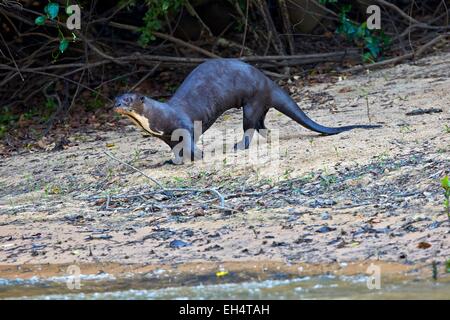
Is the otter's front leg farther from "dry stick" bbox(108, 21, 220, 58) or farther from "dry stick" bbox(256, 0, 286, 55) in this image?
"dry stick" bbox(256, 0, 286, 55)

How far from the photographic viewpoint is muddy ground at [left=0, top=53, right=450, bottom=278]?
5387mm

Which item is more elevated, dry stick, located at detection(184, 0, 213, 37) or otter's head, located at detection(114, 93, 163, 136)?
dry stick, located at detection(184, 0, 213, 37)

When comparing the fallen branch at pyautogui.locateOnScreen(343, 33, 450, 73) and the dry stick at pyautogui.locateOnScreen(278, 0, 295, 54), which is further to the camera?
the dry stick at pyautogui.locateOnScreen(278, 0, 295, 54)

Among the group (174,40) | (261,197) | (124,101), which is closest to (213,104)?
(124,101)

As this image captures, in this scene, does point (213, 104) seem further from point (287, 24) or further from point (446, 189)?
point (287, 24)

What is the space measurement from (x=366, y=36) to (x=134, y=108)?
3.36m

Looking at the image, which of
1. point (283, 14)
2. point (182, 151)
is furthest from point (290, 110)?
point (283, 14)

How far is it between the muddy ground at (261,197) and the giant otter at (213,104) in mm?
194

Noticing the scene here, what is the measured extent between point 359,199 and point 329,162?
2.72ft

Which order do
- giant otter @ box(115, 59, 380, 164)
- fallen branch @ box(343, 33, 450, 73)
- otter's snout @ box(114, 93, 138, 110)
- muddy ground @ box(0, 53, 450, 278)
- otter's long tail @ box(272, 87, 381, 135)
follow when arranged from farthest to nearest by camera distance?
fallen branch @ box(343, 33, 450, 73) → otter's long tail @ box(272, 87, 381, 135) → giant otter @ box(115, 59, 380, 164) → otter's snout @ box(114, 93, 138, 110) → muddy ground @ box(0, 53, 450, 278)

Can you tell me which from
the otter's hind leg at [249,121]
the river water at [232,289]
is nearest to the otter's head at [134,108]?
the otter's hind leg at [249,121]

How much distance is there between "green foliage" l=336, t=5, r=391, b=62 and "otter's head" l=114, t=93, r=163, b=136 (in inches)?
120

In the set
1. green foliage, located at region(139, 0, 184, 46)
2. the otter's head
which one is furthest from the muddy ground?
green foliage, located at region(139, 0, 184, 46)

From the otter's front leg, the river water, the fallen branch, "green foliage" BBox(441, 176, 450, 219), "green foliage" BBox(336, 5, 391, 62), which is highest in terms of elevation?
"green foliage" BBox(336, 5, 391, 62)
